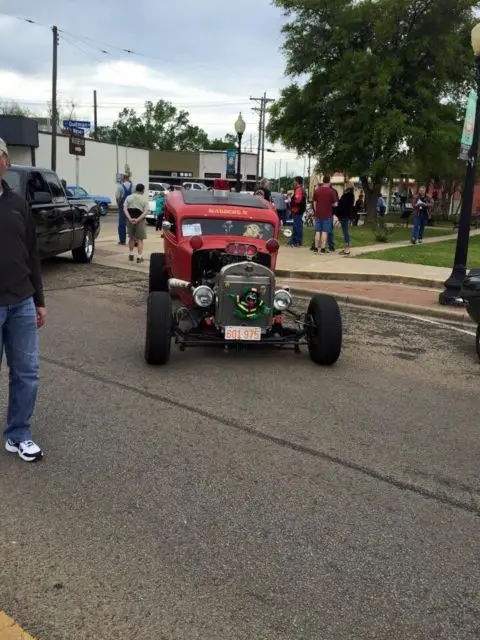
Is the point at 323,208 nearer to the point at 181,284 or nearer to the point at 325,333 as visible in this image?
the point at 181,284

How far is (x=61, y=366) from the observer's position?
6.02m

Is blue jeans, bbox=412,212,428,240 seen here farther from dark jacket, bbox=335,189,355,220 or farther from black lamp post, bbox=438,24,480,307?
black lamp post, bbox=438,24,480,307

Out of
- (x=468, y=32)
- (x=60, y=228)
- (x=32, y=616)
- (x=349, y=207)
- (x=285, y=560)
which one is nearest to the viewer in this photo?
(x=32, y=616)

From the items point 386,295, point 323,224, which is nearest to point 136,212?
point 323,224

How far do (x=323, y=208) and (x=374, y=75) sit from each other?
43.5 ft

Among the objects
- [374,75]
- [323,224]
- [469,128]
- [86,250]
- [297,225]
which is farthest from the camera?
[374,75]

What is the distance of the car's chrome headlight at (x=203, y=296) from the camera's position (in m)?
6.15

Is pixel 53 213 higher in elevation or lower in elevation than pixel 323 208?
lower

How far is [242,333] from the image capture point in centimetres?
615

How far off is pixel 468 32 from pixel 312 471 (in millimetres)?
27573

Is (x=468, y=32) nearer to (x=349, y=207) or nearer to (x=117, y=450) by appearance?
(x=349, y=207)

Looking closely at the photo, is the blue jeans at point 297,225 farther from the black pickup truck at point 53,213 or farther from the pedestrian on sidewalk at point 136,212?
the black pickup truck at point 53,213

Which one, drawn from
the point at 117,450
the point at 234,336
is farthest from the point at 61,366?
the point at 117,450

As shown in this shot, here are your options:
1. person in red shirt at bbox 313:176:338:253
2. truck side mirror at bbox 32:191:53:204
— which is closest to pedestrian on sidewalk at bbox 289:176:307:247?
person in red shirt at bbox 313:176:338:253
